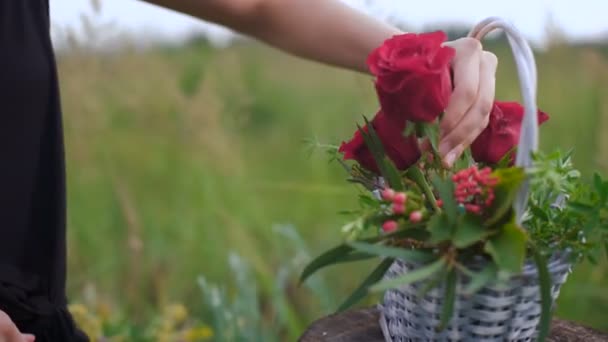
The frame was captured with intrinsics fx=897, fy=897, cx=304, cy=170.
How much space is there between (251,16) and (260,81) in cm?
171

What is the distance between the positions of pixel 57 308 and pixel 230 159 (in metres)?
0.97

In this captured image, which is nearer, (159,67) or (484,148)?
(484,148)

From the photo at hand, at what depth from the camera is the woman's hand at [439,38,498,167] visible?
→ 2.77ft

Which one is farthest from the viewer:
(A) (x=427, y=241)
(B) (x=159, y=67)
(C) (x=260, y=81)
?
(C) (x=260, y=81)

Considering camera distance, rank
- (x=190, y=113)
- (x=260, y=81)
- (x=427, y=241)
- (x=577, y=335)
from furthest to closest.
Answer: (x=260, y=81) < (x=190, y=113) < (x=577, y=335) < (x=427, y=241)

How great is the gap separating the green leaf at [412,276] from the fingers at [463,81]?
165 millimetres

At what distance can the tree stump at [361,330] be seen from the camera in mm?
980

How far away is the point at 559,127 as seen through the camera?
79.2 inches

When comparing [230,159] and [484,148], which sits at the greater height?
[484,148]

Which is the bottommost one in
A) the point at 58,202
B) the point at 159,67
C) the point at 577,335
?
the point at 577,335

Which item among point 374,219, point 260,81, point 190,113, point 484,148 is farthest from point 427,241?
point 260,81

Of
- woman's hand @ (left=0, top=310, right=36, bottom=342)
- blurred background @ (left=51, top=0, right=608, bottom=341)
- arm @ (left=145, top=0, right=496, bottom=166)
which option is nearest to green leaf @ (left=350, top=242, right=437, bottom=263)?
arm @ (left=145, top=0, right=496, bottom=166)

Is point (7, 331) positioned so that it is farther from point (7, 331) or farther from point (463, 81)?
point (463, 81)

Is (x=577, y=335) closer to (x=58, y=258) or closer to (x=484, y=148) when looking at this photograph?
(x=484, y=148)
